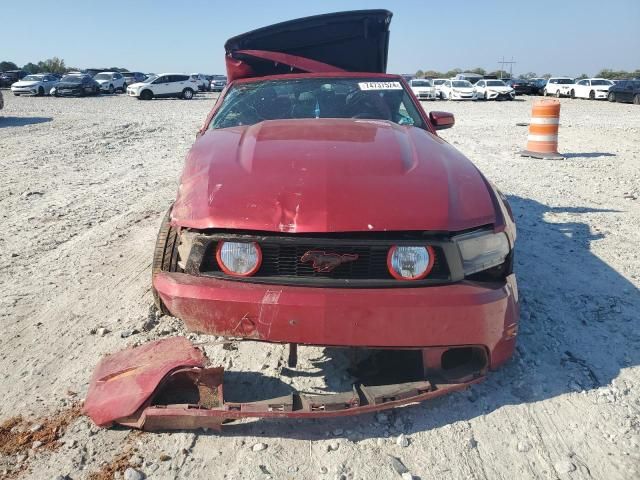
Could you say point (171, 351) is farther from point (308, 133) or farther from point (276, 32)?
point (276, 32)

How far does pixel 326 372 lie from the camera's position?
2688 mm

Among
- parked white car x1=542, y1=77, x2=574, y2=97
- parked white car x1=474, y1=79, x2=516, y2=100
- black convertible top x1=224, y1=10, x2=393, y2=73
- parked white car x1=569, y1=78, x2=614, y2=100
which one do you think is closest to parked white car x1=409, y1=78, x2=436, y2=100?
parked white car x1=474, y1=79, x2=516, y2=100

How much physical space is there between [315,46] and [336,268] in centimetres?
387

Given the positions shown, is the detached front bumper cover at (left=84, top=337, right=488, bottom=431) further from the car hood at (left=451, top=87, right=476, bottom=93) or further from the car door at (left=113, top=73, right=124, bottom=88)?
the car door at (left=113, top=73, right=124, bottom=88)

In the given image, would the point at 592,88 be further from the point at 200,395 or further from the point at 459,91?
the point at 200,395

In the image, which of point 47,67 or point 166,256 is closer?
point 166,256

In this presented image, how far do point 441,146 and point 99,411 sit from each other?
87.9 inches

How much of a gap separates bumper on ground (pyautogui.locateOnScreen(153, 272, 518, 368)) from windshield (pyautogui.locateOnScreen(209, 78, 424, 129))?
70.7 inches

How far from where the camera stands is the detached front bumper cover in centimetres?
209

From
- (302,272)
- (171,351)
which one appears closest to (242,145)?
(302,272)

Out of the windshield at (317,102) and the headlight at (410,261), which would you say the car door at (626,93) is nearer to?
the windshield at (317,102)

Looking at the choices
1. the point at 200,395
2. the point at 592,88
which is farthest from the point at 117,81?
the point at 200,395

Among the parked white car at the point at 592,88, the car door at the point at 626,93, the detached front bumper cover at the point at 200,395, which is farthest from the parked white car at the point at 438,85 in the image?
the detached front bumper cover at the point at 200,395

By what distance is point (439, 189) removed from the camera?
2.33m
